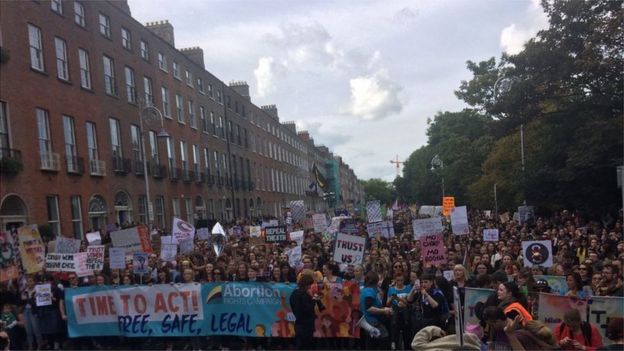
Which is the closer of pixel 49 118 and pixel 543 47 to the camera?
pixel 49 118

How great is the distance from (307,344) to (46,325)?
17.2 feet

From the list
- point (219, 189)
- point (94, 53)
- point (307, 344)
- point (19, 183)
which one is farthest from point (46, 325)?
point (219, 189)

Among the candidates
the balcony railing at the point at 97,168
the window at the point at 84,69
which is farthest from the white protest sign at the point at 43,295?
the window at the point at 84,69

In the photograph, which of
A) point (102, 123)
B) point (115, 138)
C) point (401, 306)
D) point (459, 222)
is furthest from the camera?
point (115, 138)

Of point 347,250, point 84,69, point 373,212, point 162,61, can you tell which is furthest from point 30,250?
point 162,61

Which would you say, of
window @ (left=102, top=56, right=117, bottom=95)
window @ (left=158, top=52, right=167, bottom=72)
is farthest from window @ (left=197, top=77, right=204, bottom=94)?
window @ (left=102, top=56, right=117, bottom=95)

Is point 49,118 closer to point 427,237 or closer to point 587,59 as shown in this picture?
point 427,237

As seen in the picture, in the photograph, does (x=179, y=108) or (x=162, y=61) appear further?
(x=179, y=108)

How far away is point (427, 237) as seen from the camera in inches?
463

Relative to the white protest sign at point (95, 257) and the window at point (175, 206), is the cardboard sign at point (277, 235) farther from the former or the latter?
the window at point (175, 206)

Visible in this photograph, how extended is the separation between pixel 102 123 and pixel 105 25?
211 inches

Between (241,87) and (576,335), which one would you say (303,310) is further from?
(241,87)

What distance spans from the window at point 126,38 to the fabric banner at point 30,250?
20.2 meters

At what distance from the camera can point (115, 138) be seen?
1129 inches
